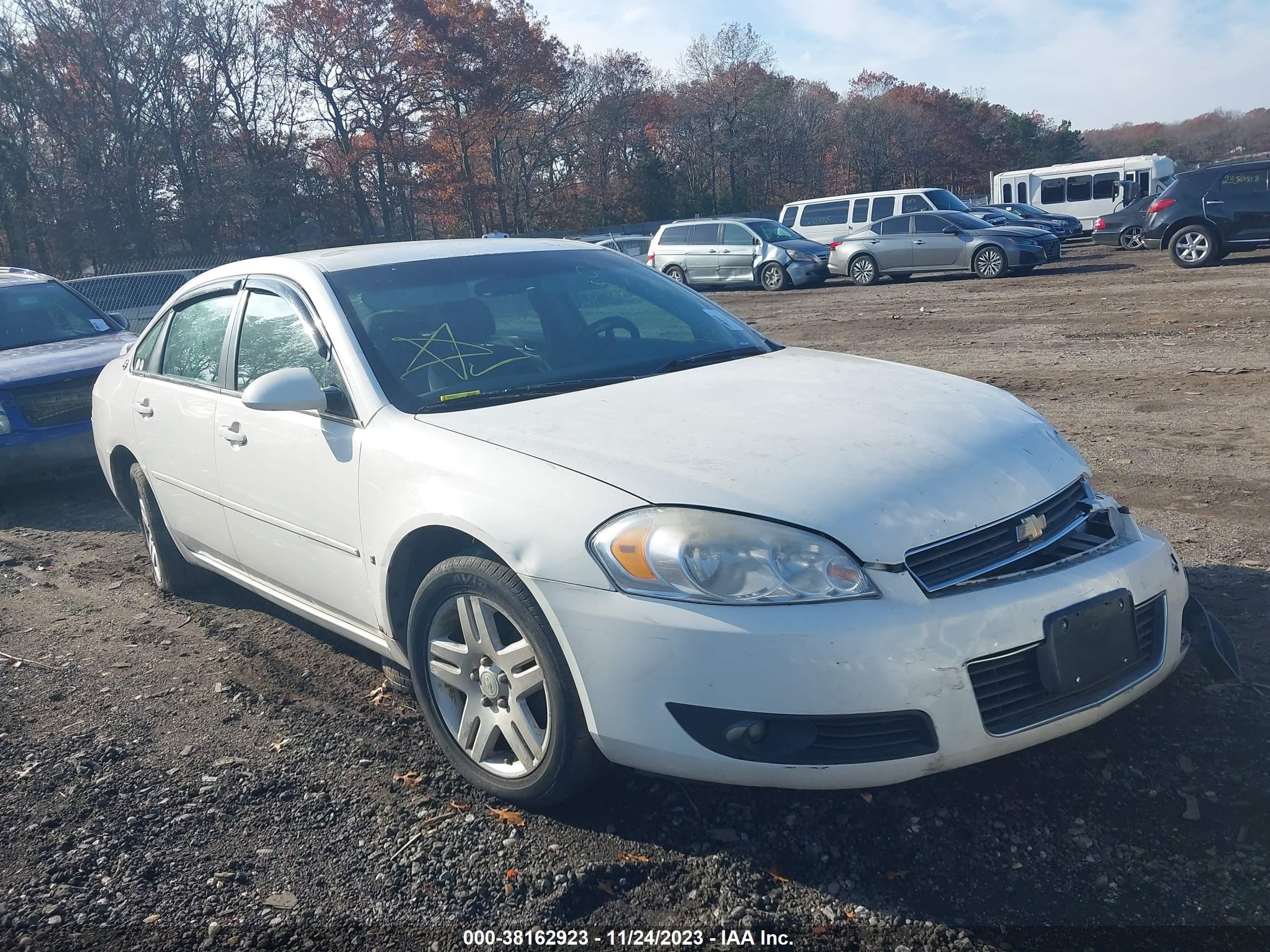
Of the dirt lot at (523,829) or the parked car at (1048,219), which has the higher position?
the parked car at (1048,219)

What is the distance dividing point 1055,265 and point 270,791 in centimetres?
2252

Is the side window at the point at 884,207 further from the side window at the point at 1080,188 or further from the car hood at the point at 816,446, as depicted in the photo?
the car hood at the point at 816,446

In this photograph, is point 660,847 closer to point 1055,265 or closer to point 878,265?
point 878,265

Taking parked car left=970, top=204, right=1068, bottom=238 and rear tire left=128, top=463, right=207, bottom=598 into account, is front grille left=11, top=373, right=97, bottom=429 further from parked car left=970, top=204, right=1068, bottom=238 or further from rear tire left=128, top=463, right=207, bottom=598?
parked car left=970, top=204, right=1068, bottom=238

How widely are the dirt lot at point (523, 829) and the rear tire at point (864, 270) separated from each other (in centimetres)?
1844

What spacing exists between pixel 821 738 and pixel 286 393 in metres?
2.03

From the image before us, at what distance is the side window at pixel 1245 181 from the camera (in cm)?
1678

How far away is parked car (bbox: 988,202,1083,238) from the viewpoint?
29766 mm

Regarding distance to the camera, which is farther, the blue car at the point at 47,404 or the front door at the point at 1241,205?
the front door at the point at 1241,205

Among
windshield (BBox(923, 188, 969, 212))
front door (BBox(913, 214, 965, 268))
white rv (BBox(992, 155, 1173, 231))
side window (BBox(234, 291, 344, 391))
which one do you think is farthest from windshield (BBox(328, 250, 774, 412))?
white rv (BBox(992, 155, 1173, 231))

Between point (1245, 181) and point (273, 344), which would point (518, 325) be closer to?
point (273, 344)

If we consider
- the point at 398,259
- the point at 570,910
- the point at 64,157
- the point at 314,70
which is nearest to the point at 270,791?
the point at 570,910

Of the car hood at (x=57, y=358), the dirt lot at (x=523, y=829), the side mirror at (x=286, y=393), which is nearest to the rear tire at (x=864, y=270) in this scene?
the car hood at (x=57, y=358)

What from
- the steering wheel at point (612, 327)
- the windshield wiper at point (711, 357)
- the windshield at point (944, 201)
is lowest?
the windshield wiper at point (711, 357)
